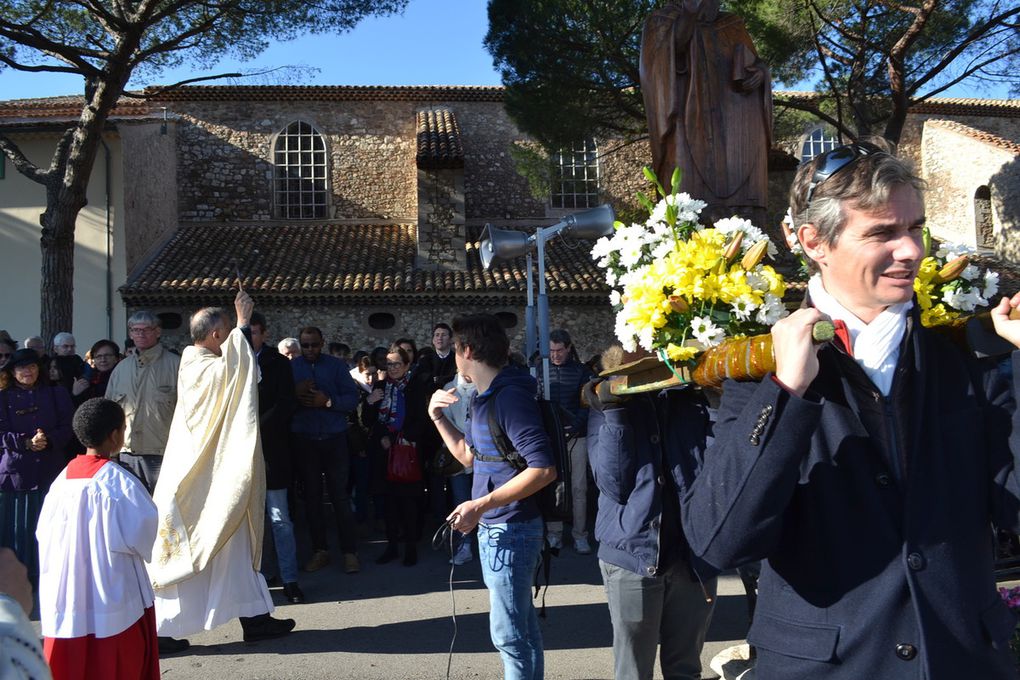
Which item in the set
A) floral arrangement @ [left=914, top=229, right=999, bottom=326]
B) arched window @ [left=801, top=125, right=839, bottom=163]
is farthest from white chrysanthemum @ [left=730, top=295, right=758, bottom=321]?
arched window @ [left=801, top=125, right=839, bottom=163]

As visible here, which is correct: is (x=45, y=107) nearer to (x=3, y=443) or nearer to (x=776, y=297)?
(x=3, y=443)

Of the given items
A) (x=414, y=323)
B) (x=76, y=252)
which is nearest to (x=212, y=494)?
(x=414, y=323)

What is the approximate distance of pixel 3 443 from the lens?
24.9 feet

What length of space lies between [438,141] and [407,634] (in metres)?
19.4

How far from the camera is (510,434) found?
4.02 metres

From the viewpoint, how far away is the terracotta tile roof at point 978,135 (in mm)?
25578

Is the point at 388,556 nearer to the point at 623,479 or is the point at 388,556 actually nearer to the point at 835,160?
the point at 623,479

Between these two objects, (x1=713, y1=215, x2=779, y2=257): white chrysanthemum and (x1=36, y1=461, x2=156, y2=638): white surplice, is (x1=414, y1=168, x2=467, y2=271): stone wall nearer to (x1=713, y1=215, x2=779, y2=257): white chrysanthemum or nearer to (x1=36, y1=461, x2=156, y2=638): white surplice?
(x1=36, y1=461, x2=156, y2=638): white surplice

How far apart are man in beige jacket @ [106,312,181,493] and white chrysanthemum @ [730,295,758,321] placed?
215 inches

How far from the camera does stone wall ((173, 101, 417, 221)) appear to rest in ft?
85.0

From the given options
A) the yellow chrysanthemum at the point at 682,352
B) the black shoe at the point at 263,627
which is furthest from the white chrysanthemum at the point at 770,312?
the black shoe at the point at 263,627

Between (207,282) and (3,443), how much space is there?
14.0 metres

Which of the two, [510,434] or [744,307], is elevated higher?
[744,307]

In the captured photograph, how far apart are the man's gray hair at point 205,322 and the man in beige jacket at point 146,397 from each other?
2.75ft
